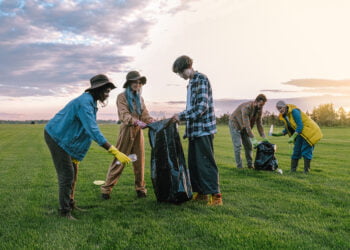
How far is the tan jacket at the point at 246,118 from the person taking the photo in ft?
24.5

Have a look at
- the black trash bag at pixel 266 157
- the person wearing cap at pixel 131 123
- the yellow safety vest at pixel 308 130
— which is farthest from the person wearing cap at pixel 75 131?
the yellow safety vest at pixel 308 130

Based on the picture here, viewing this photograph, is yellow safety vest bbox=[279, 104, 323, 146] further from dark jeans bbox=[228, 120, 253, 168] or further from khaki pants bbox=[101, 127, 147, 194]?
khaki pants bbox=[101, 127, 147, 194]

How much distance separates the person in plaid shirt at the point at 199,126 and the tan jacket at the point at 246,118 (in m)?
2.82

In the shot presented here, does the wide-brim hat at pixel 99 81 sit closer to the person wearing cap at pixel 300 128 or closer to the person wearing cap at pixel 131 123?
the person wearing cap at pixel 131 123

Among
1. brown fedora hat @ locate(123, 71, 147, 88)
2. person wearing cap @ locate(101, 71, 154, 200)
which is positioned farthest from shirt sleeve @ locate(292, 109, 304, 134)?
brown fedora hat @ locate(123, 71, 147, 88)

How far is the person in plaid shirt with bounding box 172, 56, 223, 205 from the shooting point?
4.59 meters

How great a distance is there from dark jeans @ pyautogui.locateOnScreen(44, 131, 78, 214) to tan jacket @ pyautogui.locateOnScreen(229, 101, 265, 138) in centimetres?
439

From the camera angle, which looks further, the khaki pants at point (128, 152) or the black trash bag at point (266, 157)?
the black trash bag at point (266, 157)

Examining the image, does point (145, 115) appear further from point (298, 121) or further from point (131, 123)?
point (298, 121)

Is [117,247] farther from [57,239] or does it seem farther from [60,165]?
[60,165]

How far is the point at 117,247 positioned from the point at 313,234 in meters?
2.13

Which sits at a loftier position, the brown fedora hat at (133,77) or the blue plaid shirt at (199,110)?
the brown fedora hat at (133,77)

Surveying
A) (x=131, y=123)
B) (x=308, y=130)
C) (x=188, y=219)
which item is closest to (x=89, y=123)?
(x=131, y=123)

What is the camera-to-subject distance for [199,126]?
4691mm
